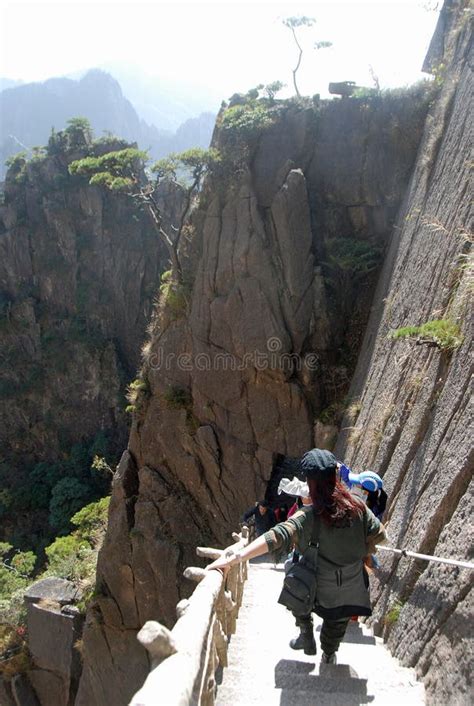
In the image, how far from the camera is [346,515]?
312 centimetres

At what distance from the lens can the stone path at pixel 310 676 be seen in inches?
121

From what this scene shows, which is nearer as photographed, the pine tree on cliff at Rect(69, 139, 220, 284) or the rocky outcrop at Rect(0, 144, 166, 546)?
the pine tree on cliff at Rect(69, 139, 220, 284)

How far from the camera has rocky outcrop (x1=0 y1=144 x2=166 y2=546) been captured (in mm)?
34531

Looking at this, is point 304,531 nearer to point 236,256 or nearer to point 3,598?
point 236,256

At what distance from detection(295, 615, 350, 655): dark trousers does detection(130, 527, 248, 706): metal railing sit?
0.57m

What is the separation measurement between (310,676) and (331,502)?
3.85 feet

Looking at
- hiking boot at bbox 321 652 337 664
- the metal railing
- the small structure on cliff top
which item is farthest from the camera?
the small structure on cliff top

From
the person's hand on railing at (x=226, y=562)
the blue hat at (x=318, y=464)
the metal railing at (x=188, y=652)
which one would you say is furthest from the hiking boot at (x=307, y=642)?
the blue hat at (x=318, y=464)

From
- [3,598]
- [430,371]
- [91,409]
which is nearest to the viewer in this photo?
[430,371]

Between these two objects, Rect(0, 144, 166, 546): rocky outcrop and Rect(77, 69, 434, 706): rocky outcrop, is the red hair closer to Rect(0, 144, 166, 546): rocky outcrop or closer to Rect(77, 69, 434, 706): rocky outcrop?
Rect(77, 69, 434, 706): rocky outcrop

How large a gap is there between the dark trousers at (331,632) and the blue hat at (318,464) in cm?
106

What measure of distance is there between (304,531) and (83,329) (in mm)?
33607

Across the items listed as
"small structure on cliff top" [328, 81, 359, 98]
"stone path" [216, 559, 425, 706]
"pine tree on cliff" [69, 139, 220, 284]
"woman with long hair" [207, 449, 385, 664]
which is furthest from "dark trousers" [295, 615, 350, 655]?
"small structure on cliff top" [328, 81, 359, 98]

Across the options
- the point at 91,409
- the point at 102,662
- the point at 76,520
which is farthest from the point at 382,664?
the point at 91,409
